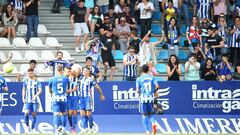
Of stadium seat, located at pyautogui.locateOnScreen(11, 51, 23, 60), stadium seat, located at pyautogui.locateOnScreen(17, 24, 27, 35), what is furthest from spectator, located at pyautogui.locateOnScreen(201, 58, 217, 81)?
stadium seat, located at pyautogui.locateOnScreen(17, 24, 27, 35)

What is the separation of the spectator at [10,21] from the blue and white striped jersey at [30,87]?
4.59m

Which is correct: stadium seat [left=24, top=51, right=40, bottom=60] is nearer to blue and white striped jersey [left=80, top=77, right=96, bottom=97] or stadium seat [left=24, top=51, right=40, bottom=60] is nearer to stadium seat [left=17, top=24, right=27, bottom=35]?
stadium seat [left=17, top=24, right=27, bottom=35]

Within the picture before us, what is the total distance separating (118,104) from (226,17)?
7206 millimetres

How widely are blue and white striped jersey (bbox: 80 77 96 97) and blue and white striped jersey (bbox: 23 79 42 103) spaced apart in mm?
1340

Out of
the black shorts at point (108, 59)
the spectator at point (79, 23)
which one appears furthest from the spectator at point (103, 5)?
the black shorts at point (108, 59)

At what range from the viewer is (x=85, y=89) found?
28641 millimetres

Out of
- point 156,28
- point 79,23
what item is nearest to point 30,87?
point 79,23

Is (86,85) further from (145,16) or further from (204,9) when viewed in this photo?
(204,9)

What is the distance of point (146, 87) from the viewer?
26234 mm

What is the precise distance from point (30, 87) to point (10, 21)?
16.0ft

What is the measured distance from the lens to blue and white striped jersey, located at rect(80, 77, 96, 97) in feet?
93.8

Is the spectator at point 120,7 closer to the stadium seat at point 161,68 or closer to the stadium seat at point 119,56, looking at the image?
the stadium seat at point 119,56

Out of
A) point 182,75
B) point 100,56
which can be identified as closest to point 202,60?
point 182,75

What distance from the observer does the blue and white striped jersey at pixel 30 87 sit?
2862cm
